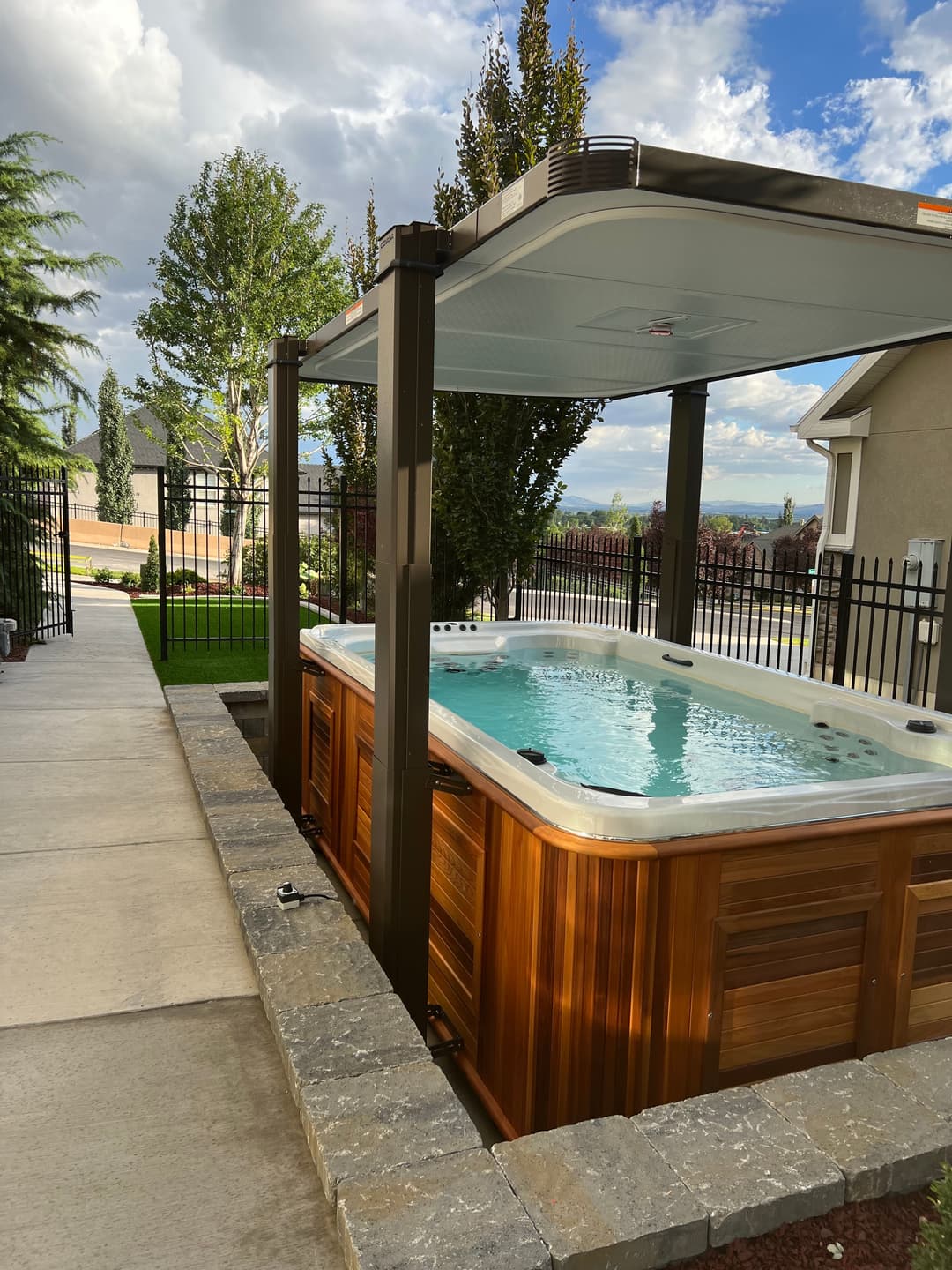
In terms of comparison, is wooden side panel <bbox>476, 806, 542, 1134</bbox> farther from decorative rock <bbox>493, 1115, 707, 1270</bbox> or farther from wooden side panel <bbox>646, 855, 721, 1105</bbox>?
decorative rock <bbox>493, 1115, 707, 1270</bbox>

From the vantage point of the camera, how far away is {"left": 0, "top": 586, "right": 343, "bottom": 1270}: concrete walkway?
1607mm

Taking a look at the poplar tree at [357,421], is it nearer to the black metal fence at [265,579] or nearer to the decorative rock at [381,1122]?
the black metal fence at [265,579]

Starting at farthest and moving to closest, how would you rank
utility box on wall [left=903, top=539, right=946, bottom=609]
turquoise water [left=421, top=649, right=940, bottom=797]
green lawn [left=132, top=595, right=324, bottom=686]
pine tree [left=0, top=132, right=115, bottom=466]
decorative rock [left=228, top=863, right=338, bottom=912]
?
pine tree [left=0, top=132, right=115, bottom=466], green lawn [left=132, top=595, right=324, bottom=686], utility box on wall [left=903, top=539, right=946, bottom=609], turquoise water [left=421, top=649, right=940, bottom=797], decorative rock [left=228, top=863, right=338, bottom=912]

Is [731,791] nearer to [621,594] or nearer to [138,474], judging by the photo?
[621,594]

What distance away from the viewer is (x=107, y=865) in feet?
11.2

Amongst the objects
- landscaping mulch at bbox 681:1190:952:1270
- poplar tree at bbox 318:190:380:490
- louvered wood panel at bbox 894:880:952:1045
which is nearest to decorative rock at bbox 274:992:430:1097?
landscaping mulch at bbox 681:1190:952:1270

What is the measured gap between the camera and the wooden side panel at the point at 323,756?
445 centimetres

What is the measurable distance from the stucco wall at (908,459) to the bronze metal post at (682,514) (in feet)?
20.0

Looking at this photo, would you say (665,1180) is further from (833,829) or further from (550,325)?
(550,325)

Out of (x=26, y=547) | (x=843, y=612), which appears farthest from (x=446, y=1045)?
(x=26, y=547)

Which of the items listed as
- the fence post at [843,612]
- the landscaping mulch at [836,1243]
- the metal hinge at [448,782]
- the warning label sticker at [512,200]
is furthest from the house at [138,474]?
the landscaping mulch at [836,1243]

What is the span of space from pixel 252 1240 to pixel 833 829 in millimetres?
1662

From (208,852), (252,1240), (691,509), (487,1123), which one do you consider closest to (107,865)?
(208,852)

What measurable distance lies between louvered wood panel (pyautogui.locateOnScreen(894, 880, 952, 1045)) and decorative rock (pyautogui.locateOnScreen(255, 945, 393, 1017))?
4.79 feet
